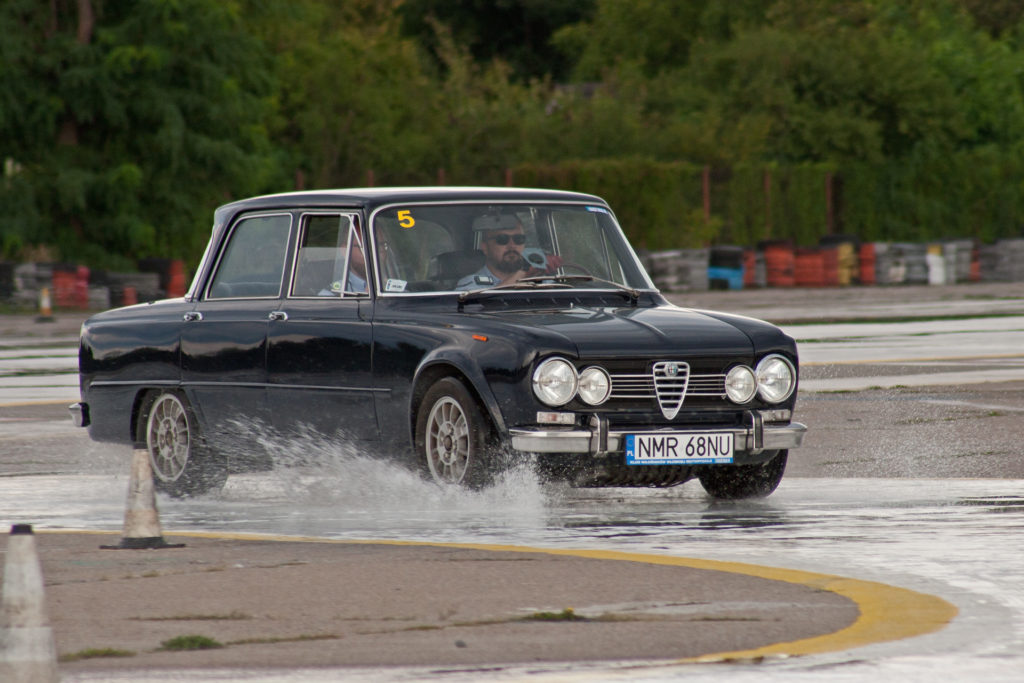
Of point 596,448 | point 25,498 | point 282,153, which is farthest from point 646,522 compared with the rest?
point 282,153

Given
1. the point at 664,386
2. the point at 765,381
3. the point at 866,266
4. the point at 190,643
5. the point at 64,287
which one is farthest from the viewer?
the point at 866,266

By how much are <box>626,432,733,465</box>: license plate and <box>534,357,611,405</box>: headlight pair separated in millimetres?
290

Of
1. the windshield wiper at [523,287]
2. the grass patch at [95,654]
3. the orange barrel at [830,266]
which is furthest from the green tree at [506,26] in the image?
the grass patch at [95,654]

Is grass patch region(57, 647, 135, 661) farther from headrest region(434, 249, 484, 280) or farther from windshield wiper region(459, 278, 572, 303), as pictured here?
headrest region(434, 249, 484, 280)

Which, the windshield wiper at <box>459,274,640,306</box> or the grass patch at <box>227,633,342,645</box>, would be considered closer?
the grass patch at <box>227,633,342,645</box>

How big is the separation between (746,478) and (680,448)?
2.73 feet

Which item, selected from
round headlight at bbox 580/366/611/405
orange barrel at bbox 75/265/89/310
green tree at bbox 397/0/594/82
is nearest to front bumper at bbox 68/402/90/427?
round headlight at bbox 580/366/611/405

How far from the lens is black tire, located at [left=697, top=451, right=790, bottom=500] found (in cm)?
1046

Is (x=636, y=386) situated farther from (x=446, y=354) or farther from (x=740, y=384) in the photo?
(x=446, y=354)

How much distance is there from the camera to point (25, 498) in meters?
10.8

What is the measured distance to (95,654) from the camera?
630 centimetres

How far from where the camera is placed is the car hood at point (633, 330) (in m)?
9.80

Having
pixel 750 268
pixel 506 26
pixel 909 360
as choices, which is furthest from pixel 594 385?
pixel 506 26

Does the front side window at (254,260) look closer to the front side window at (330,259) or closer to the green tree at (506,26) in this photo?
the front side window at (330,259)
